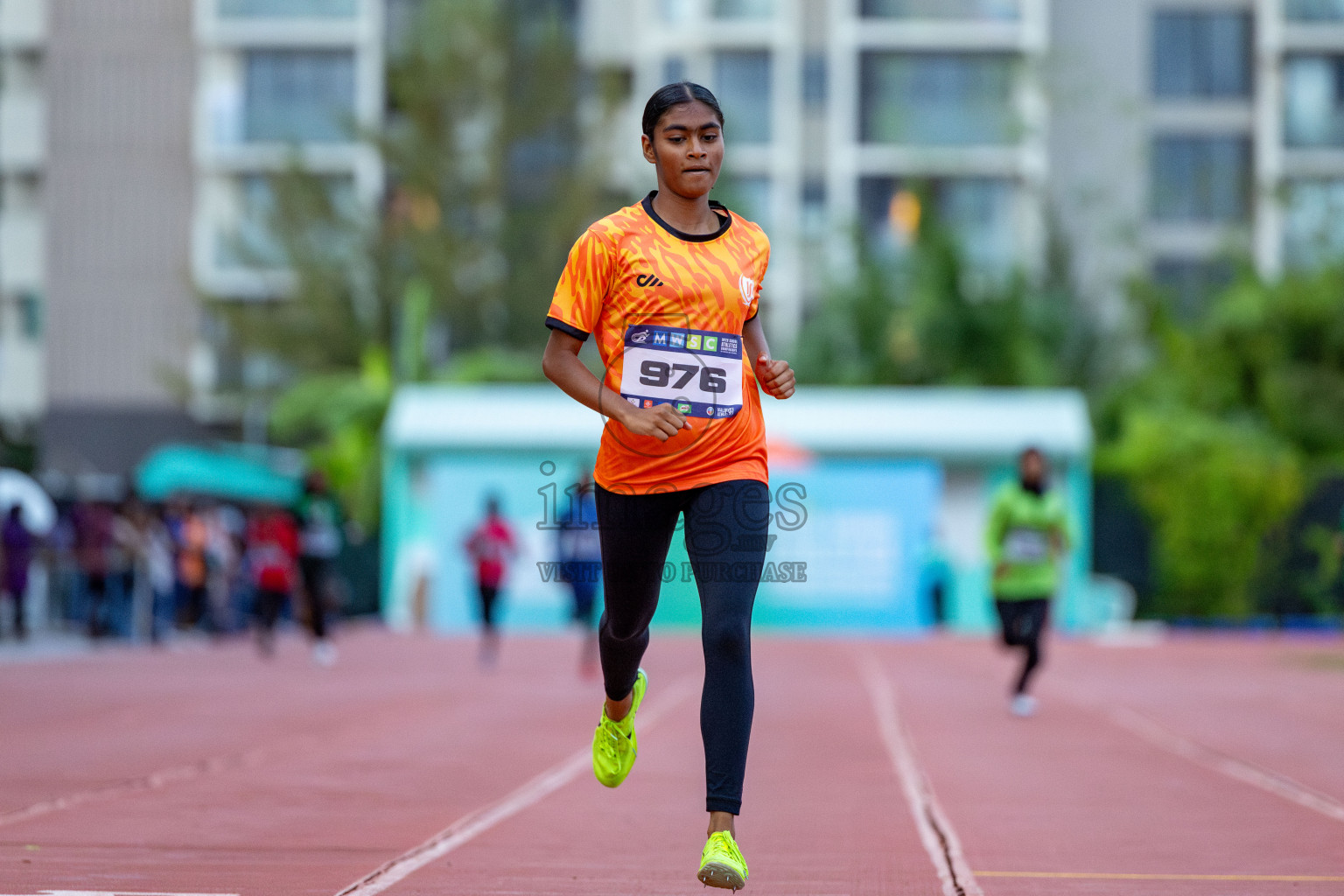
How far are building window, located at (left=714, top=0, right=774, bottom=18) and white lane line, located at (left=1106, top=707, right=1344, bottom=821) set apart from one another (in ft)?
121

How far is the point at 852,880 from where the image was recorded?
19.9 feet

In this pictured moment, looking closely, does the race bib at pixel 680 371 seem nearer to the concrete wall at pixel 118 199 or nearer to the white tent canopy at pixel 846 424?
the white tent canopy at pixel 846 424

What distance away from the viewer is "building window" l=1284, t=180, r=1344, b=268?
36.0 meters

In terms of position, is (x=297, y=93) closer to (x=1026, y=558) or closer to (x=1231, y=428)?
(x=1231, y=428)

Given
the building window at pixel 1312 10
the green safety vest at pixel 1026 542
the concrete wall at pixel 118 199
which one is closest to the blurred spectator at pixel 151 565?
the green safety vest at pixel 1026 542

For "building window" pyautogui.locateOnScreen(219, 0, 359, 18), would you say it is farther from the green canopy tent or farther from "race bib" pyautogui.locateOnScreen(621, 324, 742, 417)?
"race bib" pyautogui.locateOnScreen(621, 324, 742, 417)

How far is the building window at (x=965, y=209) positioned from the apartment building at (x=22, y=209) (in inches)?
825

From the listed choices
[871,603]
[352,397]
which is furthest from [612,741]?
[352,397]

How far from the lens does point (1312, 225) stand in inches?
1485

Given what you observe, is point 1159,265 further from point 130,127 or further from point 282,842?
point 282,842

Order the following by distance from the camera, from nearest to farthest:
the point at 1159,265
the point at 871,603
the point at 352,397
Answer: the point at 871,603 < the point at 352,397 < the point at 1159,265

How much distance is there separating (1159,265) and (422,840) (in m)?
46.0

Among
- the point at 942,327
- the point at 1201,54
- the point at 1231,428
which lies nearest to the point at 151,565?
the point at 1231,428

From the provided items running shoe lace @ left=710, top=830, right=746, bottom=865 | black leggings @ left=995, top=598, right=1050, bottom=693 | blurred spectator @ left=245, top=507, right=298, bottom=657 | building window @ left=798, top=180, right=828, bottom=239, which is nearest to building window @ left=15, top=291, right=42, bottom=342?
building window @ left=798, top=180, right=828, bottom=239
